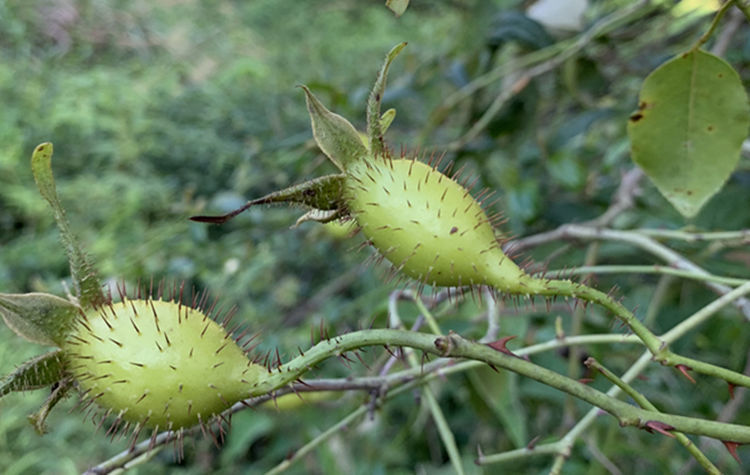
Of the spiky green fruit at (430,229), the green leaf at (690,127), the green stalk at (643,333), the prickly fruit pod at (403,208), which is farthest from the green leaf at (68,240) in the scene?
the green leaf at (690,127)

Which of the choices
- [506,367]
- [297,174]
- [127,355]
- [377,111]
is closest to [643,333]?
[506,367]

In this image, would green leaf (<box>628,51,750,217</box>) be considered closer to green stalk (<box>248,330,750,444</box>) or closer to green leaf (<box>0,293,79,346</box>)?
green stalk (<box>248,330,750,444</box>)

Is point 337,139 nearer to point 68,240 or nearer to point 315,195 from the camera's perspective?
point 315,195

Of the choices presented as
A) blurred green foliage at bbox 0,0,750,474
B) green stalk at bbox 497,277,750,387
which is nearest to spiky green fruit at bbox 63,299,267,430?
blurred green foliage at bbox 0,0,750,474

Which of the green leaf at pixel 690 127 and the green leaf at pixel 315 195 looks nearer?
the green leaf at pixel 315 195

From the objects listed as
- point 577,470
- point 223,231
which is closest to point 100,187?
point 223,231

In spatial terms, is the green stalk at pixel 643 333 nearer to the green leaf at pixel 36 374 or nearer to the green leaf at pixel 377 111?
the green leaf at pixel 377 111
